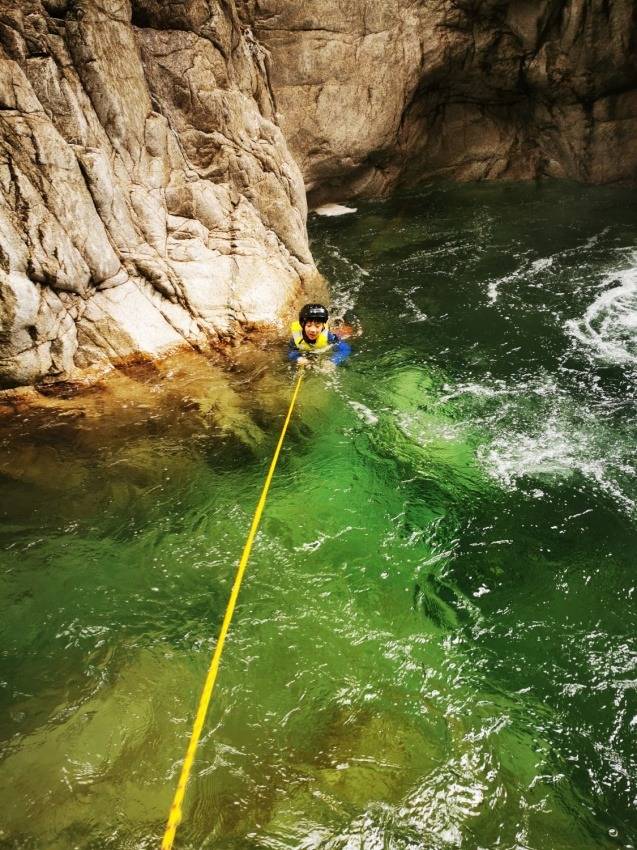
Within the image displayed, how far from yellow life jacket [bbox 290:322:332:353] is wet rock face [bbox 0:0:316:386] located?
1071 millimetres

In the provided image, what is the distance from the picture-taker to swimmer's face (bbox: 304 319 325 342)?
7070 millimetres

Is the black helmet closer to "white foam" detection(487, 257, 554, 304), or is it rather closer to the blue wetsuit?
the blue wetsuit

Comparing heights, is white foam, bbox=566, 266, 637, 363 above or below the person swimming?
below

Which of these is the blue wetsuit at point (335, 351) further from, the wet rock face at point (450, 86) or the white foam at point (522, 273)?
the wet rock face at point (450, 86)

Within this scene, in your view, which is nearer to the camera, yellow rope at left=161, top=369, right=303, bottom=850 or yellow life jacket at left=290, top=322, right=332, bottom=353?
yellow rope at left=161, top=369, right=303, bottom=850

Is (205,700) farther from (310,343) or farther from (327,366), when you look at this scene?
(310,343)

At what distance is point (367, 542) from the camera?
4441mm

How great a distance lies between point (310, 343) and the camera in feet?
23.9

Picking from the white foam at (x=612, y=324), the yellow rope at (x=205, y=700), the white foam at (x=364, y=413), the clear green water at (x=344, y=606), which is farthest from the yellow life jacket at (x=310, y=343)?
the white foam at (x=612, y=324)

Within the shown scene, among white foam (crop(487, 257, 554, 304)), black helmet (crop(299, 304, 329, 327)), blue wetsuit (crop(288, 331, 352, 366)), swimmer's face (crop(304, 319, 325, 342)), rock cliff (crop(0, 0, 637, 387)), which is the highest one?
rock cliff (crop(0, 0, 637, 387))

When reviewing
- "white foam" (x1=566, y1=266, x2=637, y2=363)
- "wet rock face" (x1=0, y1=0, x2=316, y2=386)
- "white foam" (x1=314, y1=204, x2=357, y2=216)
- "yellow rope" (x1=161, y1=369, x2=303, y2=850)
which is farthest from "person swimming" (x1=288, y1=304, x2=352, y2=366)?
"white foam" (x1=314, y1=204, x2=357, y2=216)

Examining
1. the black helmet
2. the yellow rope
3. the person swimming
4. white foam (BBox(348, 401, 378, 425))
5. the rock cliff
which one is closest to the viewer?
the yellow rope

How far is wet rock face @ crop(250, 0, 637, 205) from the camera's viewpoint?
38.9 ft

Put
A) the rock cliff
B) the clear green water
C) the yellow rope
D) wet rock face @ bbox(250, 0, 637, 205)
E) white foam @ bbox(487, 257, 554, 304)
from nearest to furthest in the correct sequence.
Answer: the yellow rope < the clear green water < the rock cliff < white foam @ bbox(487, 257, 554, 304) < wet rock face @ bbox(250, 0, 637, 205)
